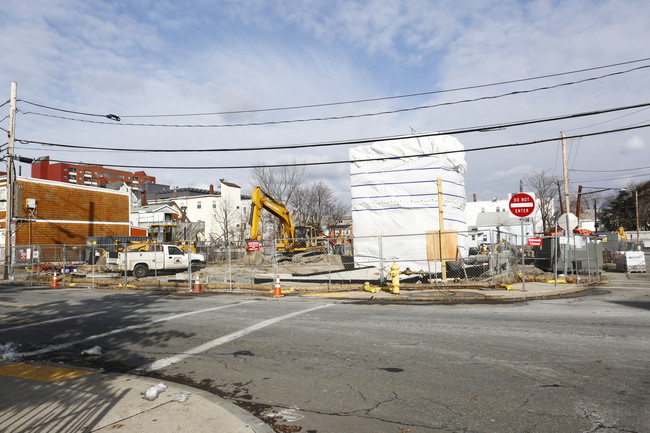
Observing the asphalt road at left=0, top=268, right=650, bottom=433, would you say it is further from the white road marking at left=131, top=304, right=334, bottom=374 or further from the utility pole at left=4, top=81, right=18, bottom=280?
the utility pole at left=4, top=81, right=18, bottom=280

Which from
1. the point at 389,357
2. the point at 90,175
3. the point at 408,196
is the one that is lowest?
the point at 389,357

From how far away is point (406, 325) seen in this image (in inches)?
381

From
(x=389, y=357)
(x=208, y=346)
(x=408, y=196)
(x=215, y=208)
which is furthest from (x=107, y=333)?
(x=215, y=208)

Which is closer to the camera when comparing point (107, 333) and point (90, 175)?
point (107, 333)

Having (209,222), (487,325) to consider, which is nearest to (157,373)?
(487,325)

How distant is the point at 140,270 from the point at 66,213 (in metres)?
21.2

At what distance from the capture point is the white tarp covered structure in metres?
22.4

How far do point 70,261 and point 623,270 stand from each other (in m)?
33.7

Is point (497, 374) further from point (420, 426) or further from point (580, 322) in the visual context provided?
point (580, 322)

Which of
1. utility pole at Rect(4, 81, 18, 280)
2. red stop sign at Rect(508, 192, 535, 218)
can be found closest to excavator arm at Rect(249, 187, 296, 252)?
utility pole at Rect(4, 81, 18, 280)

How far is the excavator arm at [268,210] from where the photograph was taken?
87.2 feet

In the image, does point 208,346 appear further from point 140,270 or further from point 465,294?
point 140,270

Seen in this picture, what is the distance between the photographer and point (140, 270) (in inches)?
997

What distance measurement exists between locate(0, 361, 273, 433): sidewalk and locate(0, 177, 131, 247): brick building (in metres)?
34.1
